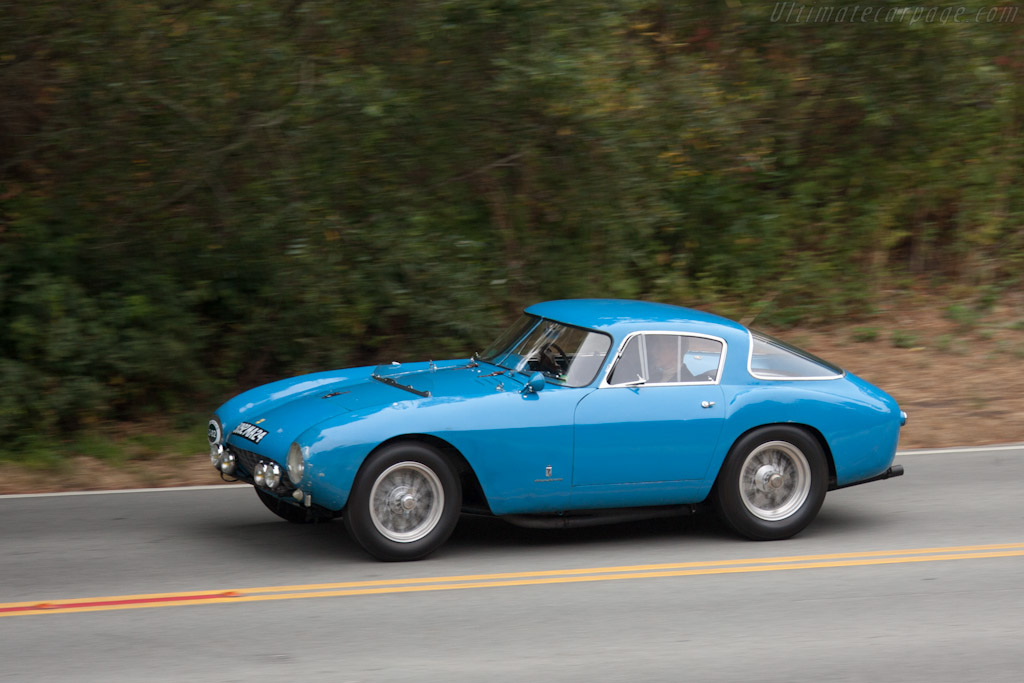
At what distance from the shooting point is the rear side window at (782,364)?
7676 mm

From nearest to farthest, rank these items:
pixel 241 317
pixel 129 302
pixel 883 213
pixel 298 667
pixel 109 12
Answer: pixel 298 667 → pixel 109 12 → pixel 129 302 → pixel 241 317 → pixel 883 213

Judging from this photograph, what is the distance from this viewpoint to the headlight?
21.6 ft

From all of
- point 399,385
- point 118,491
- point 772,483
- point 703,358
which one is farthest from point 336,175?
point 772,483

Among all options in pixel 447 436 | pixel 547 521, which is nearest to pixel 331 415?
pixel 447 436

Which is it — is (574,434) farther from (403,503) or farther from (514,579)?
(403,503)

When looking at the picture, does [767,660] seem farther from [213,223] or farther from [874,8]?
[874,8]

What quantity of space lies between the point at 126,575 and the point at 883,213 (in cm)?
1282

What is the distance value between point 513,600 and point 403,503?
99 cm

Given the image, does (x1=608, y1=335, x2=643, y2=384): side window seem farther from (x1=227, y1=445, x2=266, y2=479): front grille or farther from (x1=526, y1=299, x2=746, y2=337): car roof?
(x1=227, y1=445, x2=266, y2=479): front grille

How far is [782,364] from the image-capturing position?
7.77 metres

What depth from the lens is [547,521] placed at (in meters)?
7.12

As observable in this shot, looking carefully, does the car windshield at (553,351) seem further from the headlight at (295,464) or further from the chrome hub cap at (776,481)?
the headlight at (295,464)

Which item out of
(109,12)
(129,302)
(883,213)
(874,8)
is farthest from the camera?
(883,213)

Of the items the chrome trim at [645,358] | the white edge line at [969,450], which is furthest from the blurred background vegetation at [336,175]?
the chrome trim at [645,358]
